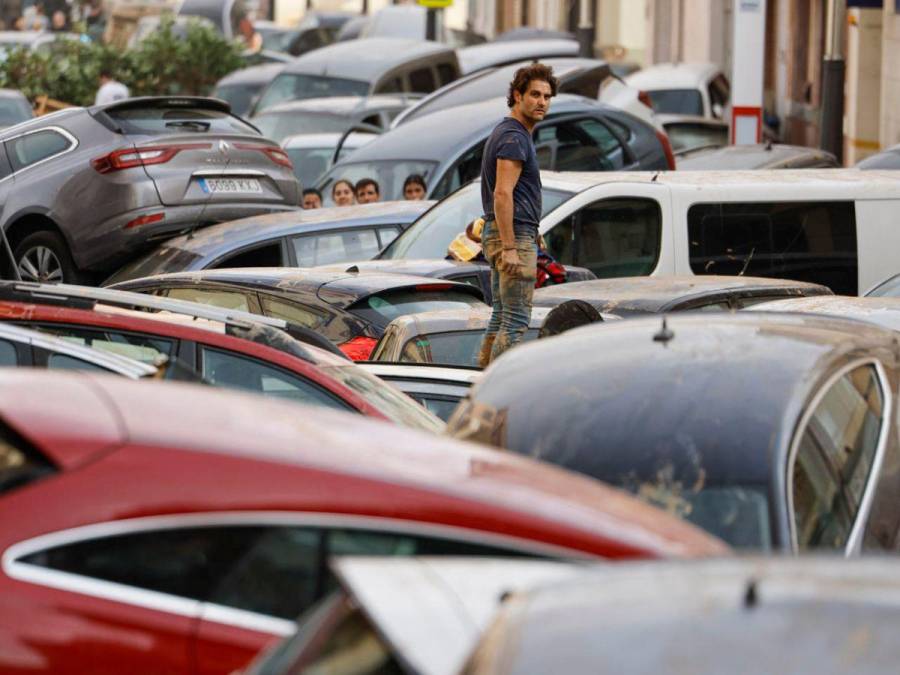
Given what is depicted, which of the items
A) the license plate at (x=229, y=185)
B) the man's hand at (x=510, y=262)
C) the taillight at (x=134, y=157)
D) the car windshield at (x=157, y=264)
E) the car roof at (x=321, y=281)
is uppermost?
the taillight at (x=134, y=157)

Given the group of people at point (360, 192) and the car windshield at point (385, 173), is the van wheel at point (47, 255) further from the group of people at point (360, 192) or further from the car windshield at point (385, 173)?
the car windshield at point (385, 173)

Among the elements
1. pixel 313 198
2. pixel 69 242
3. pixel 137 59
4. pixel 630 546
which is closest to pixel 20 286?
pixel 630 546

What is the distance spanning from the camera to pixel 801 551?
475 cm

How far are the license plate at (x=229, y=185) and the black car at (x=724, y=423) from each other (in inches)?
331

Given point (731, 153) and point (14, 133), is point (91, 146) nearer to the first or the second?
point (14, 133)

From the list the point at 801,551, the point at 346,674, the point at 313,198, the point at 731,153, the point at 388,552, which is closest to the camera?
the point at 346,674

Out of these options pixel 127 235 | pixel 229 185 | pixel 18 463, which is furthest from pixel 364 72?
pixel 18 463

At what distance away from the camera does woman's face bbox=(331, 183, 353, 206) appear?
15531 mm

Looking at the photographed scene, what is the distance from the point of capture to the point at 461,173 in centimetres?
1562

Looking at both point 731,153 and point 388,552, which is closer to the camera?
point 388,552

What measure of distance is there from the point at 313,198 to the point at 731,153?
16.0 feet

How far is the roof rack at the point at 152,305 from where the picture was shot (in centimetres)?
650

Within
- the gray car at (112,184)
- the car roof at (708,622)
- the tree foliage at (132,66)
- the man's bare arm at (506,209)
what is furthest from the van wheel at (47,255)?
the car roof at (708,622)

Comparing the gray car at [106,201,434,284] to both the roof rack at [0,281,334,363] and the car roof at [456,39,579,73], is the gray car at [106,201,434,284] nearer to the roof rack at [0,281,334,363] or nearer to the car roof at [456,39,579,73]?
the roof rack at [0,281,334,363]
